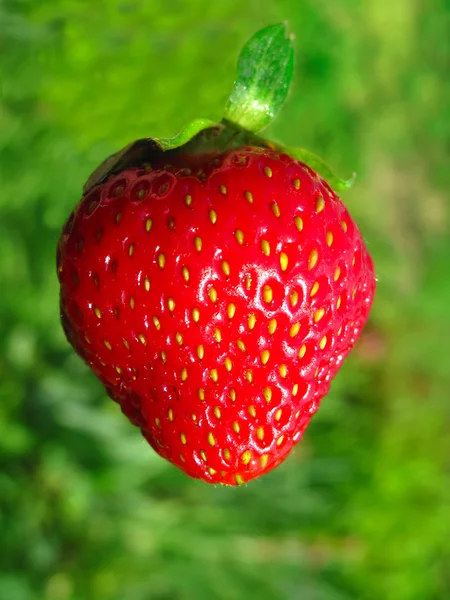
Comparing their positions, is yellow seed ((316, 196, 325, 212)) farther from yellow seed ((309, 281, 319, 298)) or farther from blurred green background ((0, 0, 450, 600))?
blurred green background ((0, 0, 450, 600))

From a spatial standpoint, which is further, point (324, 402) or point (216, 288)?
point (324, 402)

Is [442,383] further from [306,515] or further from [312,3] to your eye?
[312,3]

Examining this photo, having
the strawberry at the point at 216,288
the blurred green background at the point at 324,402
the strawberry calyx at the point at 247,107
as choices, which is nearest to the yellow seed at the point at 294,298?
the strawberry at the point at 216,288

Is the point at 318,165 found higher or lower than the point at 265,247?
higher

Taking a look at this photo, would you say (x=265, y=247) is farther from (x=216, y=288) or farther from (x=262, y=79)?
(x=262, y=79)

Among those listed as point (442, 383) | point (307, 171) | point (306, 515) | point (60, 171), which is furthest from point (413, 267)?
point (307, 171)

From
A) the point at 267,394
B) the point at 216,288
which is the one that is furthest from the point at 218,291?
the point at 267,394
